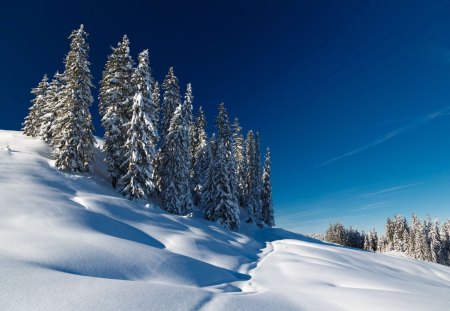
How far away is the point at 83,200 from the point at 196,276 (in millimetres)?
7969

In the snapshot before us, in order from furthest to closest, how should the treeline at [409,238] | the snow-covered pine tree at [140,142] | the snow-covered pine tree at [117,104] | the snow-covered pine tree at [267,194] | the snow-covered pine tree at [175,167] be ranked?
the treeline at [409,238]
the snow-covered pine tree at [267,194]
the snow-covered pine tree at [175,167]
the snow-covered pine tree at [117,104]
the snow-covered pine tree at [140,142]

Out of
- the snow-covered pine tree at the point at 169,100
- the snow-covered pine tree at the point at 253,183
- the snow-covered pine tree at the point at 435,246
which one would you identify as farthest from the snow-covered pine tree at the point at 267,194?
the snow-covered pine tree at the point at 435,246

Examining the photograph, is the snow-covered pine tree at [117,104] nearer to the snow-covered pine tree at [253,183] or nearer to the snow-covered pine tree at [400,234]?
the snow-covered pine tree at [253,183]

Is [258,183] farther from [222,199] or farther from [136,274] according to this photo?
[136,274]

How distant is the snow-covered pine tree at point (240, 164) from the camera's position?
49.7 meters

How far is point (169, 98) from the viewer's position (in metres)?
34.7

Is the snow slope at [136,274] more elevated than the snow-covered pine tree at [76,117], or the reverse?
the snow-covered pine tree at [76,117]

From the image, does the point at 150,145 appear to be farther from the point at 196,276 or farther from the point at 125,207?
the point at 196,276

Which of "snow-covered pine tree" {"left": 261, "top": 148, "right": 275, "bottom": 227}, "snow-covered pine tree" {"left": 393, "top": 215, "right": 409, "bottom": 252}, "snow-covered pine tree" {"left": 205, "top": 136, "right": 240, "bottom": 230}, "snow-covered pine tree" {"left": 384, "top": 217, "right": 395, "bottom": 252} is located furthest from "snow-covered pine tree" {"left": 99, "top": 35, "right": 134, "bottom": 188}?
"snow-covered pine tree" {"left": 384, "top": 217, "right": 395, "bottom": 252}

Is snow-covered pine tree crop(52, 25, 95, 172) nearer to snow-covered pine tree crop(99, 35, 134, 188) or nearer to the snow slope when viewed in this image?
snow-covered pine tree crop(99, 35, 134, 188)

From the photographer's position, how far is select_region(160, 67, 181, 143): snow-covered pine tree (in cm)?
3400

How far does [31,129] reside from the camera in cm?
4166

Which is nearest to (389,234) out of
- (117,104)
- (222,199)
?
(222,199)

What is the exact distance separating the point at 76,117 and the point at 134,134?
5.11m
